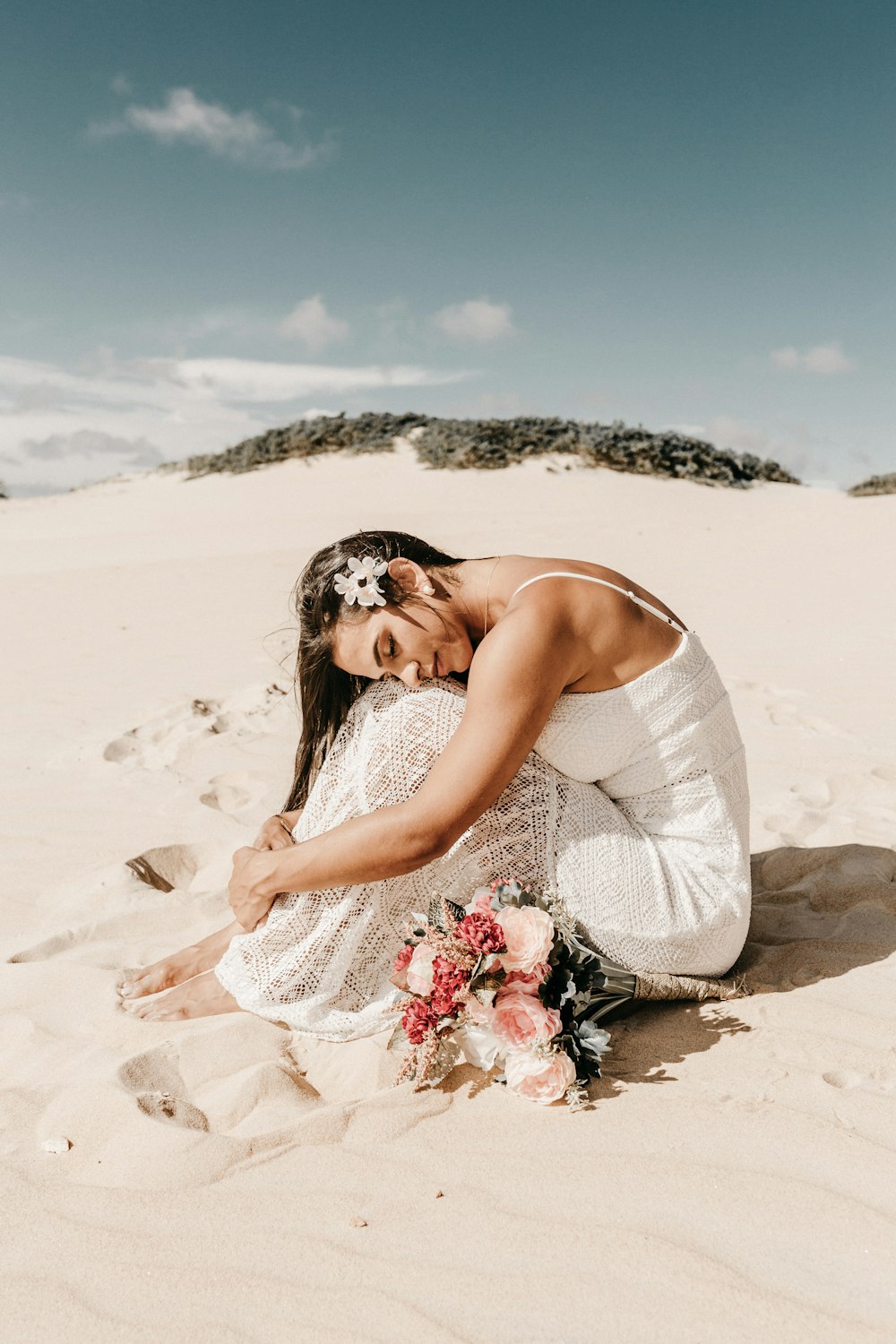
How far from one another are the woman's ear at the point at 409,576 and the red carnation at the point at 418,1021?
1108mm

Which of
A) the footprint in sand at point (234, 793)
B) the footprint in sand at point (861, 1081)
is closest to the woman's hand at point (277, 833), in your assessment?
the footprint in sand at point (234, 793)

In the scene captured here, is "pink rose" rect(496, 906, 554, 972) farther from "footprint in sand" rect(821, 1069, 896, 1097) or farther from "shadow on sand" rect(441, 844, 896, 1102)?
"footprint in sand" rect(821, 1069, 896, 1097)

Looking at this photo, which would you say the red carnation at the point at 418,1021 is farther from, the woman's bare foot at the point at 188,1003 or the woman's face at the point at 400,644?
the woman's face at the point at 400,644

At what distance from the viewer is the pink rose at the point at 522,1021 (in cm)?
220

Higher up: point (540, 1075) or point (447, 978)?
point (447, 978)

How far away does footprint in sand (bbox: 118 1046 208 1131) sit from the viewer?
2236 millimetres

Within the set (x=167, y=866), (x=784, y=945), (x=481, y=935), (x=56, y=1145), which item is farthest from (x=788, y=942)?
(x=167, y=866)

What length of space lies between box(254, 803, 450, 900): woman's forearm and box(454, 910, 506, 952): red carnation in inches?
8.2

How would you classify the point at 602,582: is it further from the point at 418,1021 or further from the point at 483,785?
the point at 418,1021

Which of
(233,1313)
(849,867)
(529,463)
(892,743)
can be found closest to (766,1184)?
(233,1313)

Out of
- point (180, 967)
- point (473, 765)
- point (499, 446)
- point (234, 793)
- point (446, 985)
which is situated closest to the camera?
point (446, 985)

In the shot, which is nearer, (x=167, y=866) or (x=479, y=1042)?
(x=479, y=1042)

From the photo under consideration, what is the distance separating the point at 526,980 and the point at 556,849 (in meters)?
0.39

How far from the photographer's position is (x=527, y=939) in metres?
2.25
